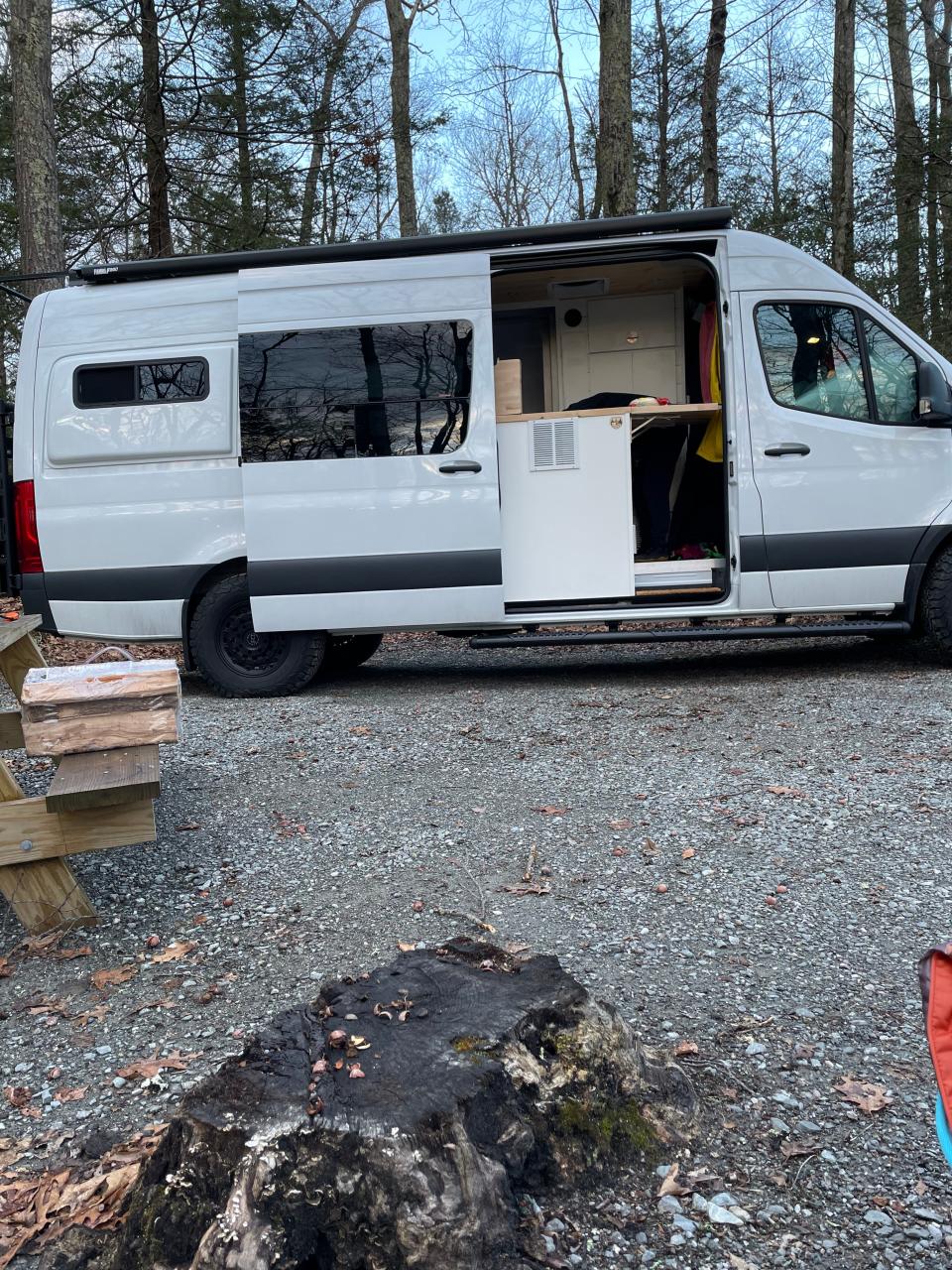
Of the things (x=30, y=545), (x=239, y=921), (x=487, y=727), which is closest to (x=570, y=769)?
(x=487, y=727)

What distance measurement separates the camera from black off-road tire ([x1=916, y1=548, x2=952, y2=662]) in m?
6.56

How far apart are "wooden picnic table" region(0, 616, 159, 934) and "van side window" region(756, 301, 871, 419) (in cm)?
490

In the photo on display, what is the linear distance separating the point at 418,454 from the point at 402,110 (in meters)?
10.3

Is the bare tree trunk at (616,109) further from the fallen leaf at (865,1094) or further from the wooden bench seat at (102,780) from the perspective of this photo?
the fallen leaf at (865,1094)

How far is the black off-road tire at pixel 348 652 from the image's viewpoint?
26.6 ft

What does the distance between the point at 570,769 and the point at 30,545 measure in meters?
4.05

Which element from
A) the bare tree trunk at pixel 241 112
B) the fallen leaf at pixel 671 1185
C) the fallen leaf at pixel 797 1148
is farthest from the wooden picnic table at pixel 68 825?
the bare tree trunk at pixel 241 112

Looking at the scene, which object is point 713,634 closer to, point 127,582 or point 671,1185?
point 127,582

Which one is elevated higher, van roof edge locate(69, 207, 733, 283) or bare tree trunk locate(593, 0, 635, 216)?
bare tree trunk locate(593, 0, 635, 216)

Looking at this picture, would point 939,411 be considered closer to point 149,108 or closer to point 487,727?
point 487,727

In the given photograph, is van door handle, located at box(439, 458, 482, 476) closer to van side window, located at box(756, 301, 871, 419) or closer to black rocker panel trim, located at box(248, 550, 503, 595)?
black rocker panel trim, located at box(248, 550, 503, 595)

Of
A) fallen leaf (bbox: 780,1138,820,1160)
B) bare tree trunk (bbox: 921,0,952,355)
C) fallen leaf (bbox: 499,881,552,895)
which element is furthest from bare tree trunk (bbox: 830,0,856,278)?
fallen leaf (bbox: 780,1138,820,1160)

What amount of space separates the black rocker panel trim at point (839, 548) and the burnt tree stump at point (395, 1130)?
486 centimetres

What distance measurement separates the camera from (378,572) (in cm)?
663
